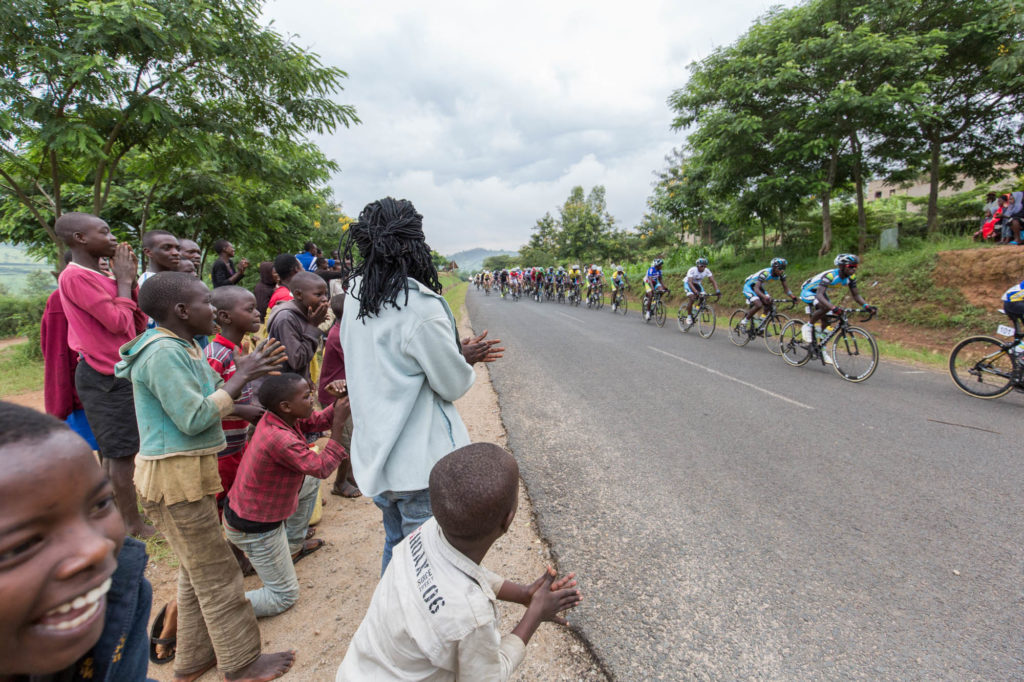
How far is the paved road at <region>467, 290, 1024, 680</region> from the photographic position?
7.20 feet

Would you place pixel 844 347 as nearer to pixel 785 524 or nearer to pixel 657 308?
pixel 785 524

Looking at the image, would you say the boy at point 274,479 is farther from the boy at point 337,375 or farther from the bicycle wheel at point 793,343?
the bicycle wheel at point 793,343

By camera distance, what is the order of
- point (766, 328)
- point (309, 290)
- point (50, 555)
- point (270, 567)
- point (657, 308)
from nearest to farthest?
point (50, 555)
point (270, 567)
point (309, 290)
point (766, 328)
point (657, 308)

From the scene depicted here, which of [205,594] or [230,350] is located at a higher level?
[230,350]

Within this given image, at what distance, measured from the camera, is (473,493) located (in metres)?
1.34

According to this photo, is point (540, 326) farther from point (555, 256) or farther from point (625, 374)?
Answer: point (555, 256)

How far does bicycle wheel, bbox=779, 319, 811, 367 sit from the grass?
505 inches

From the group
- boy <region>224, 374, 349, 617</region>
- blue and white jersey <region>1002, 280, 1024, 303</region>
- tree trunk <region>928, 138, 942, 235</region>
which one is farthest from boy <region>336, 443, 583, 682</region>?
tree trunk <region>928, 138, 942, 235</region>

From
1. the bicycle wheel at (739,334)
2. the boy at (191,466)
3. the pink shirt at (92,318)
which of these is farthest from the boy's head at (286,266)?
the bicycle wheel at (739,334)

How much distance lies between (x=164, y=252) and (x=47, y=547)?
3.56 metres

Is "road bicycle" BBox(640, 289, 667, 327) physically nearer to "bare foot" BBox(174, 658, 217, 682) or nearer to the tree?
the tree

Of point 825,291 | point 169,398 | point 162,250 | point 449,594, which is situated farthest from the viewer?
point 825,291

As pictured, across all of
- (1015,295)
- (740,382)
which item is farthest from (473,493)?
(1015,295)

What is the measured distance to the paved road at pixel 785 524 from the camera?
7.20ft
